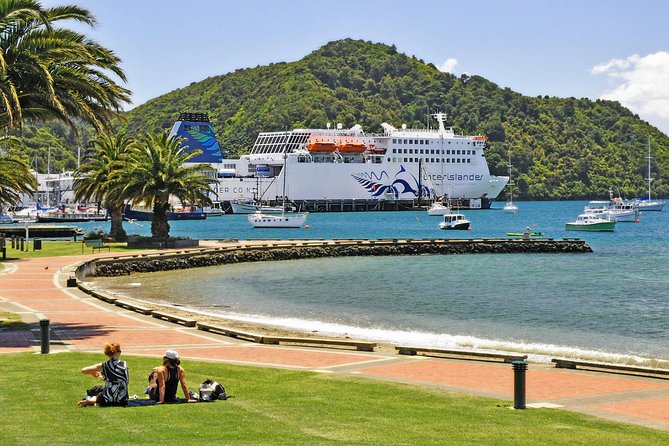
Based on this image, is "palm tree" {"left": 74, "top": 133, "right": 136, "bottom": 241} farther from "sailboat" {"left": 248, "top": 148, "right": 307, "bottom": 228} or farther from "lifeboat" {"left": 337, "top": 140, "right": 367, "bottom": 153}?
"lifeboat" {"left": 337, "top": 140, "right": 367, "bottom": 153}

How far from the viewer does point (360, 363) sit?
18.2 metres

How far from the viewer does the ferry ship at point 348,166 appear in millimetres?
144625

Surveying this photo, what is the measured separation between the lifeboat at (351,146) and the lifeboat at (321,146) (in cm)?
106

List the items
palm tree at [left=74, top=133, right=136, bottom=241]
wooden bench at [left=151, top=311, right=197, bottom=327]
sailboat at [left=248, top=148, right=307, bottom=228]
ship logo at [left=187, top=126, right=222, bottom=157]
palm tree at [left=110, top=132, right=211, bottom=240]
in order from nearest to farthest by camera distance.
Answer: wooden bench at [left=151, top=311, right=197, bottom=327] → palm tree at [left=110, top=132, right=211, bottom=240] → palm tree at [left=74, top=133, right=136, bottom=241] → sailboat at [left=248, top=148, right=307, bottom=228] → ship logo at [left=187, top=126, right=222, bottom=157]

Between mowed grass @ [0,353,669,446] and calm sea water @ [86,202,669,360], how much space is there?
9179 mm

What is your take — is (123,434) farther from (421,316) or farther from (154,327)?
(421,316)

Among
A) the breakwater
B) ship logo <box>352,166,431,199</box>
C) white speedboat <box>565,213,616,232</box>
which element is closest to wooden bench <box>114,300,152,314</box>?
the breakwater

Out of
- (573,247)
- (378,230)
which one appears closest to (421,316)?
(573,247)

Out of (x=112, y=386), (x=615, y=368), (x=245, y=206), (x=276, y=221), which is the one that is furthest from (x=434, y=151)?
(x=112, y=386)

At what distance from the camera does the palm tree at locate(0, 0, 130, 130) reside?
20.5 m

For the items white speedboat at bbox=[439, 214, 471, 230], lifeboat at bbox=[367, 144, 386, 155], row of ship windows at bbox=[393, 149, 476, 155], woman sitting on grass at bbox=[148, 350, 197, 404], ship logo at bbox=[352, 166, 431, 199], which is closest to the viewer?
woman sitting on grass at bbox=[148, 350, 197, 404]

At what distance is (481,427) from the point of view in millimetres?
12227

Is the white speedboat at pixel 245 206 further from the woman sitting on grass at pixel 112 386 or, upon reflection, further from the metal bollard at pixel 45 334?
the woman sitting on grass at pixel 112 386

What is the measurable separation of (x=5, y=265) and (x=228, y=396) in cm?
2964
